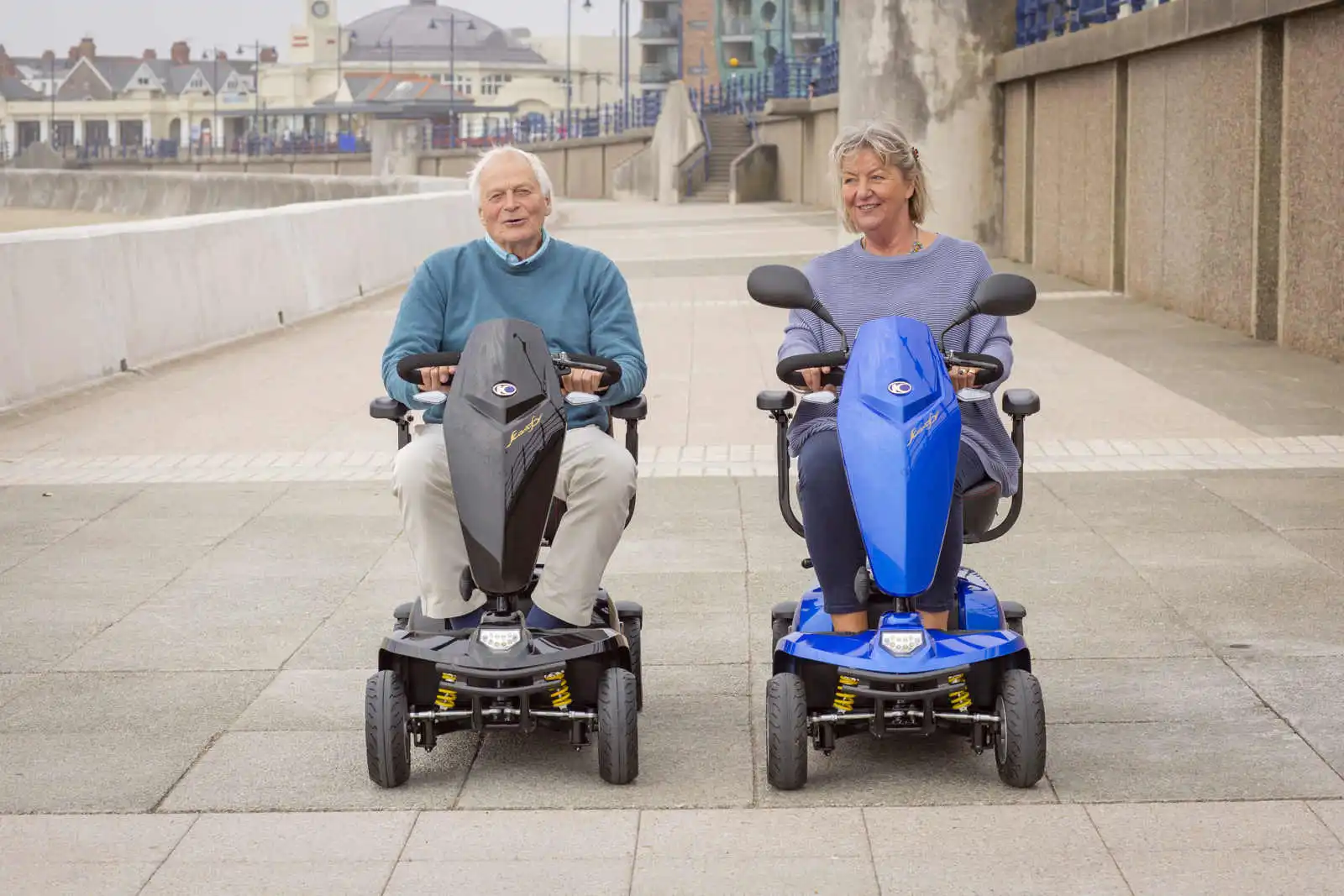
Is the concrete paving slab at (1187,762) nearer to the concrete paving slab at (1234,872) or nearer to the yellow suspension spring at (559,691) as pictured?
the concrete paving slab at (1234,872)

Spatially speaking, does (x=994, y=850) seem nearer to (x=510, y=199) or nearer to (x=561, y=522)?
(x=561, y=522)

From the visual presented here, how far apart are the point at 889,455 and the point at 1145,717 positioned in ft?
3.56

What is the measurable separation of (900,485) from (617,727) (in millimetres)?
769

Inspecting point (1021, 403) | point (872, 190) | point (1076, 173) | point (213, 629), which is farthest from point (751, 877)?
point (1076, 173)

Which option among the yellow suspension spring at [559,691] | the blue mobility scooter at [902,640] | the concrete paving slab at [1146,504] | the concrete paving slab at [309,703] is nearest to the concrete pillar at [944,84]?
the concrete paving slab at [1146,504]

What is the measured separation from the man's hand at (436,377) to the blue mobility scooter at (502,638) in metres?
0.05

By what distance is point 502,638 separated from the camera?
4379 mm

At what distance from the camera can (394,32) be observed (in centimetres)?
19225

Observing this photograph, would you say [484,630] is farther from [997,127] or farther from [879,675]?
[997,127]

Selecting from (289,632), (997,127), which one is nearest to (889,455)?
(289,632)

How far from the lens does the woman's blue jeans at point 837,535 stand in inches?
174

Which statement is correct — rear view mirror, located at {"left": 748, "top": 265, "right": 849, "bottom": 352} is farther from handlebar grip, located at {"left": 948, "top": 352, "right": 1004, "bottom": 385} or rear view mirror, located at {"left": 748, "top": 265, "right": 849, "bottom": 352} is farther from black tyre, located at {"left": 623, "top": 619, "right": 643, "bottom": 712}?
black tyre, located at {"left": 623, "top": 619, "right": 643, "bottom": 712}

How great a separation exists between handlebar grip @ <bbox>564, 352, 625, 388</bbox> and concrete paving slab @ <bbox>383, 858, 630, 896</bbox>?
1152mm

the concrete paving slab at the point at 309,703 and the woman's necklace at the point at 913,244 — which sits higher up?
the woman's necklace at the point at 913,244
